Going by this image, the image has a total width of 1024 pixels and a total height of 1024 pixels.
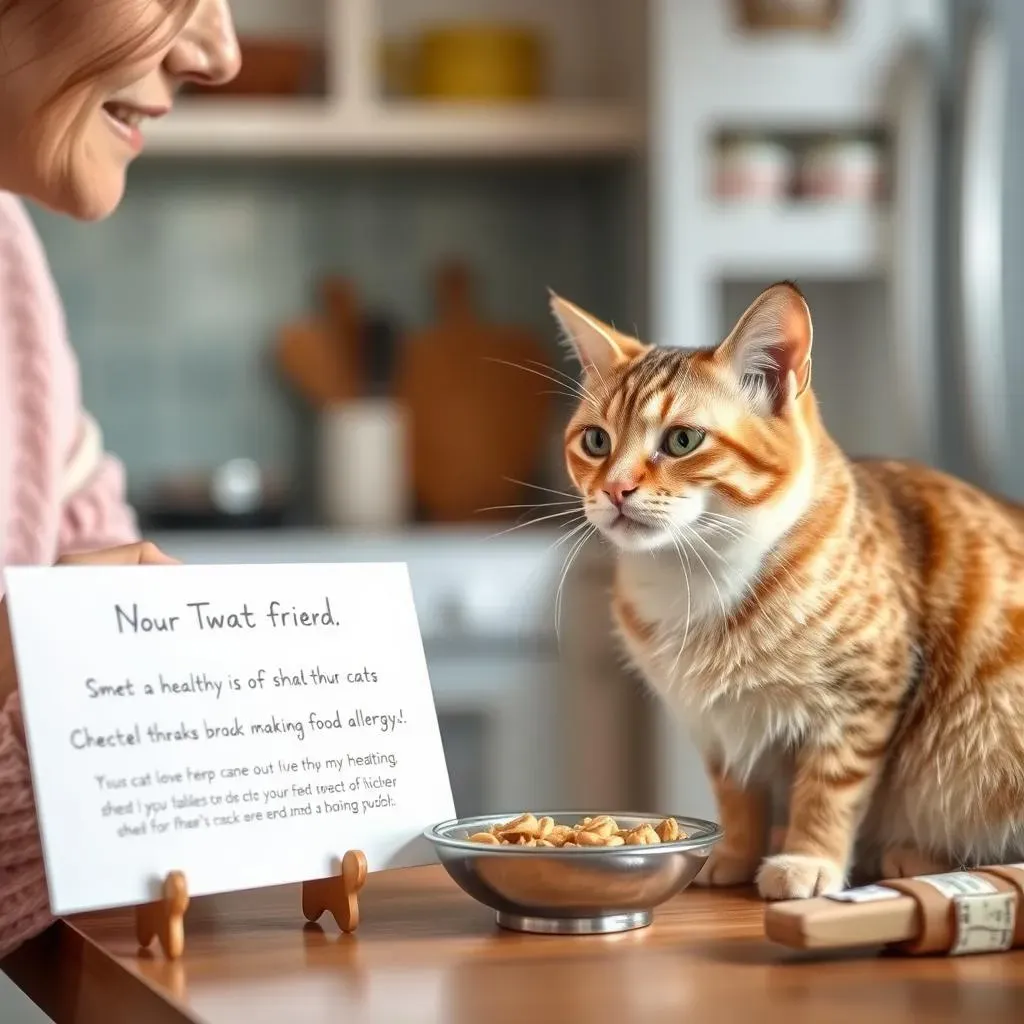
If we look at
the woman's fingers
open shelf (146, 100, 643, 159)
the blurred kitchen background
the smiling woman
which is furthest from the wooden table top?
open shelf (146, 100, 643, 159)

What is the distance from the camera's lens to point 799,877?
993mm

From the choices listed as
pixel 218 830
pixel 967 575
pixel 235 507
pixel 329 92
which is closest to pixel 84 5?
pixel 218 830

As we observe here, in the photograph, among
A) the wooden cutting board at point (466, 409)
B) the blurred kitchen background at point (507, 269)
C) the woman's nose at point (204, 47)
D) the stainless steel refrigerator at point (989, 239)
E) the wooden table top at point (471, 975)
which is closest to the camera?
the wooden table top at point (471, 975)

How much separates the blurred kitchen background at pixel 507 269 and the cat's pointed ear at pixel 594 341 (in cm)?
138

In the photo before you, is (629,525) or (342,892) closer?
(342,892)

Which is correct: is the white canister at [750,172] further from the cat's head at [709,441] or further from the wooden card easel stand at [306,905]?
the wooden card easel stand at [306,905]

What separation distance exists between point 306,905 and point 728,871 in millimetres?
316

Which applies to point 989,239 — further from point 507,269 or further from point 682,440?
point 682,440

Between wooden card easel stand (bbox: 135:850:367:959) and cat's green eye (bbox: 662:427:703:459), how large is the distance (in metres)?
0.35

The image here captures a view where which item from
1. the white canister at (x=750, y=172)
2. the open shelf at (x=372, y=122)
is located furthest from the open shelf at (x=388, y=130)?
the white canister at (x=750, y=172)

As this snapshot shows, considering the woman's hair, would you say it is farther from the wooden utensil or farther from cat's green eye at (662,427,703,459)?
the wooden utensil

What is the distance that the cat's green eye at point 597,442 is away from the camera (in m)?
1.09

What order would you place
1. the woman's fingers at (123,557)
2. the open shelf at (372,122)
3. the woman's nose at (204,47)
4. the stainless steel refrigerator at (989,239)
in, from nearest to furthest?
the woman's fingers at (123,557) < the woman's nose at (204,47) < the stainless steel refrigerator at (989,239) < the open shelf at (372,122)

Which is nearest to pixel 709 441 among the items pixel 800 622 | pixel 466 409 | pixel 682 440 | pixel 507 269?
pixel 682 440
